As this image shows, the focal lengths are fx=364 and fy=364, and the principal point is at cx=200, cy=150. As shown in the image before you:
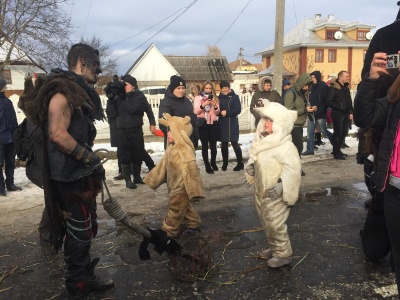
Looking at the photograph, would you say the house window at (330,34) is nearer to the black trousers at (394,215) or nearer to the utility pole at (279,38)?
the utility pole at (279,38)

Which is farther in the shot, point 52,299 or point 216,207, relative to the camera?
point 216,207

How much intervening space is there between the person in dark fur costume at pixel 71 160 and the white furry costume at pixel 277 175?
1555mm

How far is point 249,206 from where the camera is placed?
19.1 ft

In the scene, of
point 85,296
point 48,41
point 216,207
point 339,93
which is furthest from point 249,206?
point 48,41

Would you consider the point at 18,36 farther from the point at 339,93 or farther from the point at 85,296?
the point at 85,296

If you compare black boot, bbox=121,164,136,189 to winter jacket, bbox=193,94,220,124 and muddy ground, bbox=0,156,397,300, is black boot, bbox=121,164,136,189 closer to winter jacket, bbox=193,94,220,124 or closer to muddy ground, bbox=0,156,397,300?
muddy ground, bbox=0,156,397,300

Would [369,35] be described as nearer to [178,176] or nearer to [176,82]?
[176,82]

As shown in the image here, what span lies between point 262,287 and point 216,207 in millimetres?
2491

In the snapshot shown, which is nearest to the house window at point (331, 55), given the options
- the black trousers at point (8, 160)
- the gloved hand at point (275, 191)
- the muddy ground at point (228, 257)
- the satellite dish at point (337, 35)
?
the satellite dish at point (337, 35)

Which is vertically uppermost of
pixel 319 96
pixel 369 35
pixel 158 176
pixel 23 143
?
pixel 369 35

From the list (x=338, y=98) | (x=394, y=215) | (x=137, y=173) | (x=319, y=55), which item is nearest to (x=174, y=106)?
(x=137, y=173)

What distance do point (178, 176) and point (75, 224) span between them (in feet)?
5.29

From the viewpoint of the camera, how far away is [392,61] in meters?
2.66

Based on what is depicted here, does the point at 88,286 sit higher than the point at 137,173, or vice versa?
the point at 137,173
